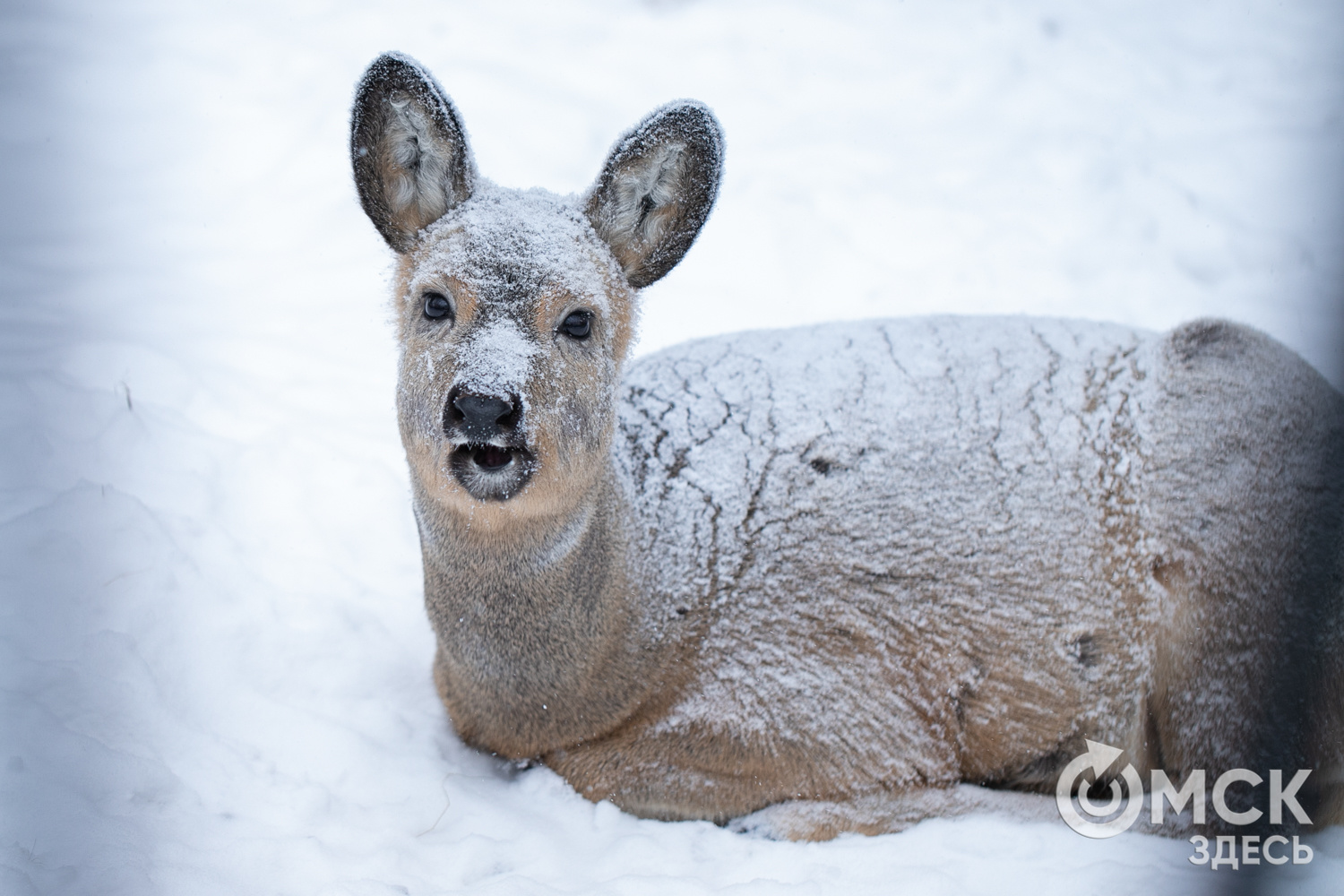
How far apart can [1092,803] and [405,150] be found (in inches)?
121

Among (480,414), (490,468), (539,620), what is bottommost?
(539,620)

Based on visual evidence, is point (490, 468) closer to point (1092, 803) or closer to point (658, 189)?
point (658, 189)

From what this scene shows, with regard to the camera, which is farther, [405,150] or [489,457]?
[405,150]

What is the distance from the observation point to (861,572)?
360 centimetres

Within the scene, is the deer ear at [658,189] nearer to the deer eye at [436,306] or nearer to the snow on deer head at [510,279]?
the snow on deer head at [510,279]

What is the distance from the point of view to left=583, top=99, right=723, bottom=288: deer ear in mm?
3258

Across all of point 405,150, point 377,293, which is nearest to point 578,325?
point 405,150

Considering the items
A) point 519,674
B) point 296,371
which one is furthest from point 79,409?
point 519,674

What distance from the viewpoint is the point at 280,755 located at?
3416mm

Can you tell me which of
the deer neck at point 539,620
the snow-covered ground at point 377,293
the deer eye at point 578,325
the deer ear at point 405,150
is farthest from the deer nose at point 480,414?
the snow-covered ground at point 377,293

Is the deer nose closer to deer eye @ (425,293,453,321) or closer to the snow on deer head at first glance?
the snow on deer head

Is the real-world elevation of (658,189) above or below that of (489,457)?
above

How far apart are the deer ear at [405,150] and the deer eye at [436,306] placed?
335 millimetres

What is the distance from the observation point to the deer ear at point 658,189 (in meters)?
3.26
